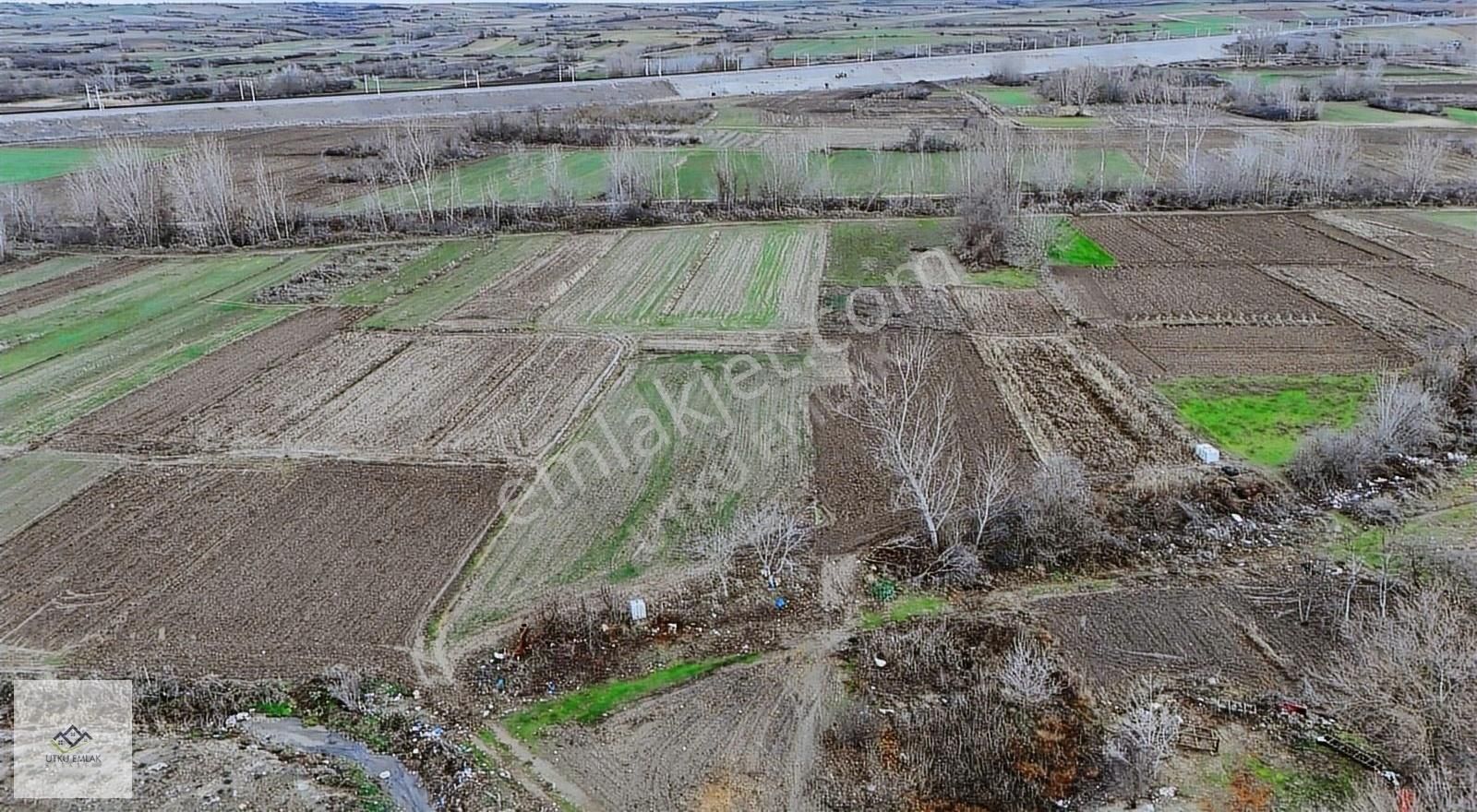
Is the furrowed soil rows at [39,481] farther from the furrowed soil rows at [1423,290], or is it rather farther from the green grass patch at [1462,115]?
the green grass patch at [1462,115]

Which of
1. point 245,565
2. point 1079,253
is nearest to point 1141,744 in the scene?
point 245,565

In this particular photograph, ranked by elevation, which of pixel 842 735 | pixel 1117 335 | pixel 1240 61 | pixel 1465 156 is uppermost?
pixel 1240 61

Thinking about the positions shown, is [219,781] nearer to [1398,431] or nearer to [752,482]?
[752,482]

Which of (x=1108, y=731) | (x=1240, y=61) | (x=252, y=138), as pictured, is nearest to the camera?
(x=1108, y=731)

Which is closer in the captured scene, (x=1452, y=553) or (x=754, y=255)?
(x=1452, y=553)

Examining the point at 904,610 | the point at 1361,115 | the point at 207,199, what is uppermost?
the point at 1361,115

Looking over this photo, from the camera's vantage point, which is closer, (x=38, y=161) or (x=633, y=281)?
(x=633, y=281)

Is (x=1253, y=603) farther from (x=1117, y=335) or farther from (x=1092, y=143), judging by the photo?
(x=1092, y=143)

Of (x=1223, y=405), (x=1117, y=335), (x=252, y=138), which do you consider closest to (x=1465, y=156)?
(x=1117, y=335)
